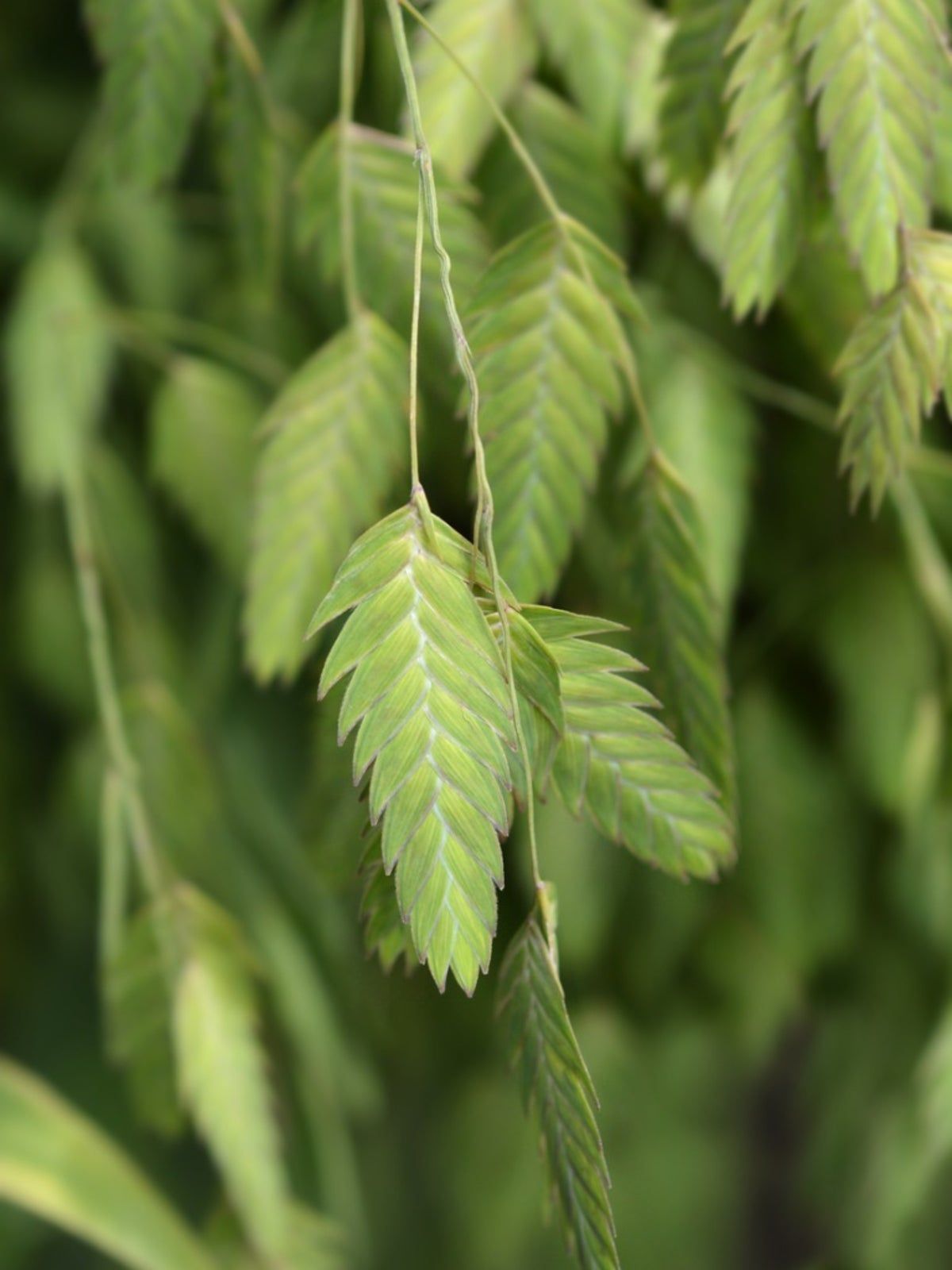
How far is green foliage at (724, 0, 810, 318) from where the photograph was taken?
405 mm

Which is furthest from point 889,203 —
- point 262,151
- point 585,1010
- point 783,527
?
point 585,1010

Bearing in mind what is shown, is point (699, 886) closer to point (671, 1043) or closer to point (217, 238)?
point (671, 1043)

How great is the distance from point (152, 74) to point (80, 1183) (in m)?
0.48

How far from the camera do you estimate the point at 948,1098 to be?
24.0 inches

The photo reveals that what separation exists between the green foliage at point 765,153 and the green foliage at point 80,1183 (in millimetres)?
492

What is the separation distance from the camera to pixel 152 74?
50 centimetres

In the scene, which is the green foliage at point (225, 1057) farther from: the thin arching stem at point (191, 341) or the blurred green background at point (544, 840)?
the thin arching stem at point (191, 341)

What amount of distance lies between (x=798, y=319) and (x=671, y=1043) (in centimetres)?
46

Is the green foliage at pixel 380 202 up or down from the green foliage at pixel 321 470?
up

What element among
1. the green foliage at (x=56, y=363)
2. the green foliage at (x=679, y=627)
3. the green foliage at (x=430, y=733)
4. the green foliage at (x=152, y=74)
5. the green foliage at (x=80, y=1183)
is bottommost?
the green foliage at (x=80, y=1183)

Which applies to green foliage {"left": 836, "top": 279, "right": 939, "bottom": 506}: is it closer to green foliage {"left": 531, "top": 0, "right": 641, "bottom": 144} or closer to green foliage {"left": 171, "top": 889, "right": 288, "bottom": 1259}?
green foliage {"left": 531, "top": 0, "right": 641, "bottom": 144}

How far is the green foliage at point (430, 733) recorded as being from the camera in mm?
311

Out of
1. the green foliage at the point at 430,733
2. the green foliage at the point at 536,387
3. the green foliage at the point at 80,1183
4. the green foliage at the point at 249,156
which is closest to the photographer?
the green foliage at the point at 430,733

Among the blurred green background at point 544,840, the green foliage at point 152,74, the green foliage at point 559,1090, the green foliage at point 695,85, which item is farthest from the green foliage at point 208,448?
the green foliage at point 559,1090
